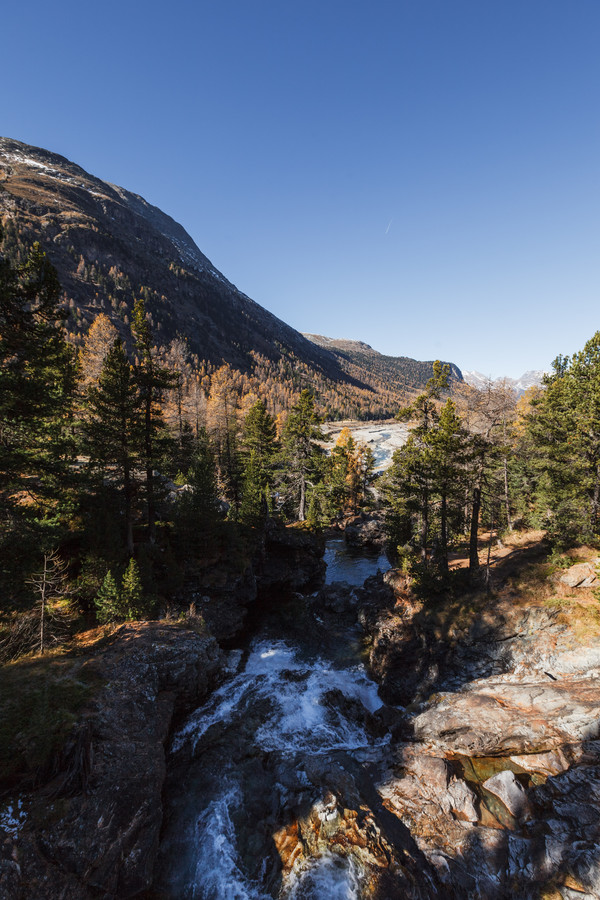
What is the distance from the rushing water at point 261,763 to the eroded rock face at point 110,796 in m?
1.49

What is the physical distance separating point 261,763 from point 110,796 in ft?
19.4

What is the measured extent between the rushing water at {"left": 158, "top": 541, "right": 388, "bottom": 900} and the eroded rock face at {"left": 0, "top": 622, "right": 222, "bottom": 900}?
4.88ft

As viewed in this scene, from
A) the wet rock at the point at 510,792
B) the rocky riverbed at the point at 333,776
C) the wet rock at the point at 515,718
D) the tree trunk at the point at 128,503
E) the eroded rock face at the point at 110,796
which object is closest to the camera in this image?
the eroded rock face at the point at 110,796

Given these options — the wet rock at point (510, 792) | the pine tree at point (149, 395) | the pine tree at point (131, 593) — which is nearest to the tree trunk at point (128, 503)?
the pine tree at point (149, 395)

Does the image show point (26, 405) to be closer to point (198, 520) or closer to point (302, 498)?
point (198, 520)

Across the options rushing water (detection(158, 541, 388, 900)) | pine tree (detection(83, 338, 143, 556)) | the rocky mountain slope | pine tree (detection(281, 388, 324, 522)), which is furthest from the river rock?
the rocky mountain slope

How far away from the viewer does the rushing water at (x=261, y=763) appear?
30.0 feet

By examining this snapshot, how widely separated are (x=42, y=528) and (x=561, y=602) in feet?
81.7

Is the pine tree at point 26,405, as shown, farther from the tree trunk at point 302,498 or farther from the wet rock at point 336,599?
the tree trunk at point 302,498

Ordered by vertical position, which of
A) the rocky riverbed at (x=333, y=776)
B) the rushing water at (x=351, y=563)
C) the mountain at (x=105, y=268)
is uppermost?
the mountain at (x=105, y=268)

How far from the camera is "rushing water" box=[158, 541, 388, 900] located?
30.0 feet

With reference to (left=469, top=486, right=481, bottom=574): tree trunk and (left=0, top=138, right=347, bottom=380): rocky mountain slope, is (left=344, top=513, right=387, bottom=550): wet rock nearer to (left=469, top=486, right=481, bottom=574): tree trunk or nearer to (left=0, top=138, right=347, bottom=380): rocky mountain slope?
(left=469, top=486, right=481, bottom=574): tree trunk

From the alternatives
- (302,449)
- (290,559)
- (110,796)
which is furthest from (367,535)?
(110,796)

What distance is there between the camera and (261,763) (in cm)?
1296
